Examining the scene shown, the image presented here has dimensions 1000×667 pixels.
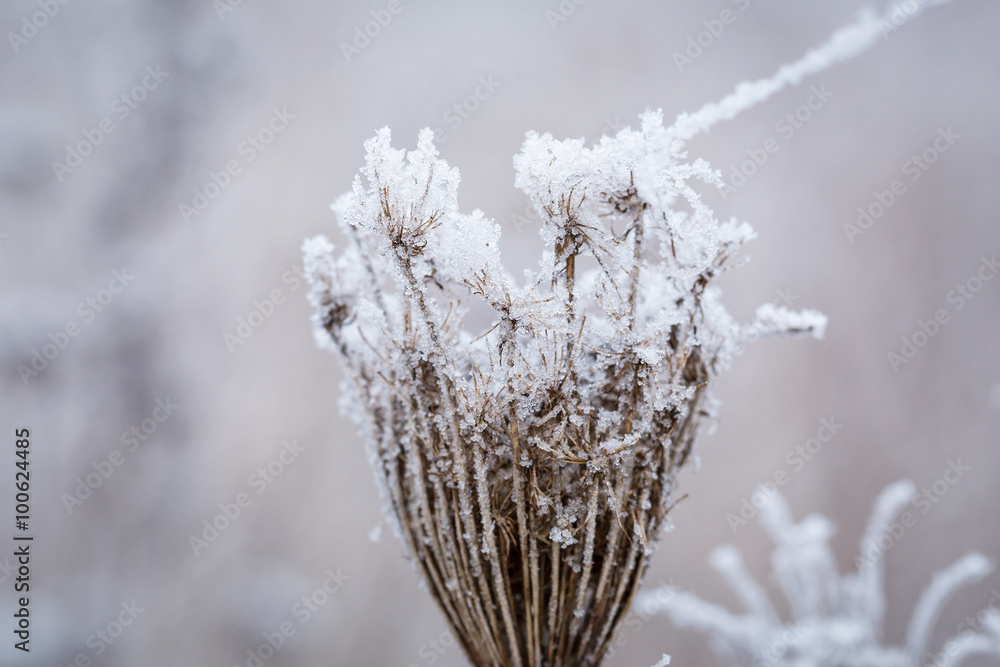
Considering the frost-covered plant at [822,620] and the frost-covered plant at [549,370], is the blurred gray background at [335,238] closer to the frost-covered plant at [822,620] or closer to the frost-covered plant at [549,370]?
the frost-covered plant at [822,620]

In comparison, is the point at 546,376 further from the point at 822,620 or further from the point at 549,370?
the point at 822,620

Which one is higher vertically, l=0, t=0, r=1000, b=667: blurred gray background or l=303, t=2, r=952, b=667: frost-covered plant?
l=0, t=0, r=1000, b=667: blurred gray background

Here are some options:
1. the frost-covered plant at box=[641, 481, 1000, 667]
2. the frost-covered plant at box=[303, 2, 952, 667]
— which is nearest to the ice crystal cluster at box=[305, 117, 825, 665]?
the frost-covered plant at box=[303, 2, 952, 667]

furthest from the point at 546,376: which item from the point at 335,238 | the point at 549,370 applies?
the point at 335,238

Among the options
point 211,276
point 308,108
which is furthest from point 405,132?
point 211,276

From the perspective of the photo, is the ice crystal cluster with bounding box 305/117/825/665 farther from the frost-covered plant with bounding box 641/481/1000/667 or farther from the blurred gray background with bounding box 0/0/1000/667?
the blurred gray background with bounding box 0/0/1000/667

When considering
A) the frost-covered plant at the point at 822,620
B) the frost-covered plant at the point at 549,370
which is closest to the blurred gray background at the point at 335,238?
the frost-covered plant at the point at 822,620
